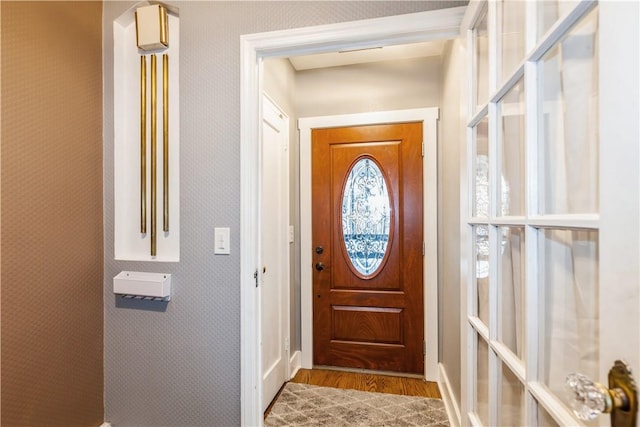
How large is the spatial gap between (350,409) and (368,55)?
99.9 inches

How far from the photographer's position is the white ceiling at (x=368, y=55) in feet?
7.54

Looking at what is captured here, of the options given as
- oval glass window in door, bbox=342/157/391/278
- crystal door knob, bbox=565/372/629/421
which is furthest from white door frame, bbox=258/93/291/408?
crystal door knob, bbox=565/372/629/421

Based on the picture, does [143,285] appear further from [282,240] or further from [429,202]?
[429,202]

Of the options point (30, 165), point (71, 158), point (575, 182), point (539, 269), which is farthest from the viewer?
point (71, 158)

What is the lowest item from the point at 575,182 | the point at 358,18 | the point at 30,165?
the point at 575,182

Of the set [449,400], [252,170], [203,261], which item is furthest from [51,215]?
[449,400]

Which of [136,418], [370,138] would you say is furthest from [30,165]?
[370,138]

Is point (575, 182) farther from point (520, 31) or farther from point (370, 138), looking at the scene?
point (370, 138)

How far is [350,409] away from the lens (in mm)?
2047

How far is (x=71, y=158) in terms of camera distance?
1403mm

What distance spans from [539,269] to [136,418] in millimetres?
1837

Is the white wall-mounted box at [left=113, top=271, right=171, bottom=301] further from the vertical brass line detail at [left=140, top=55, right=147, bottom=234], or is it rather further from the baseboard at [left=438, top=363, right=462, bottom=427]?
the baseboard at [left=438, top=363, right=462, bottom=427]

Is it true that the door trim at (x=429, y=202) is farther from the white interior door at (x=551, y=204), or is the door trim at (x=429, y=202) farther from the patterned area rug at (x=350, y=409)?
the white interior door at (x=551, y=204)

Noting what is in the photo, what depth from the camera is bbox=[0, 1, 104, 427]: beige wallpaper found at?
3.84 feet
